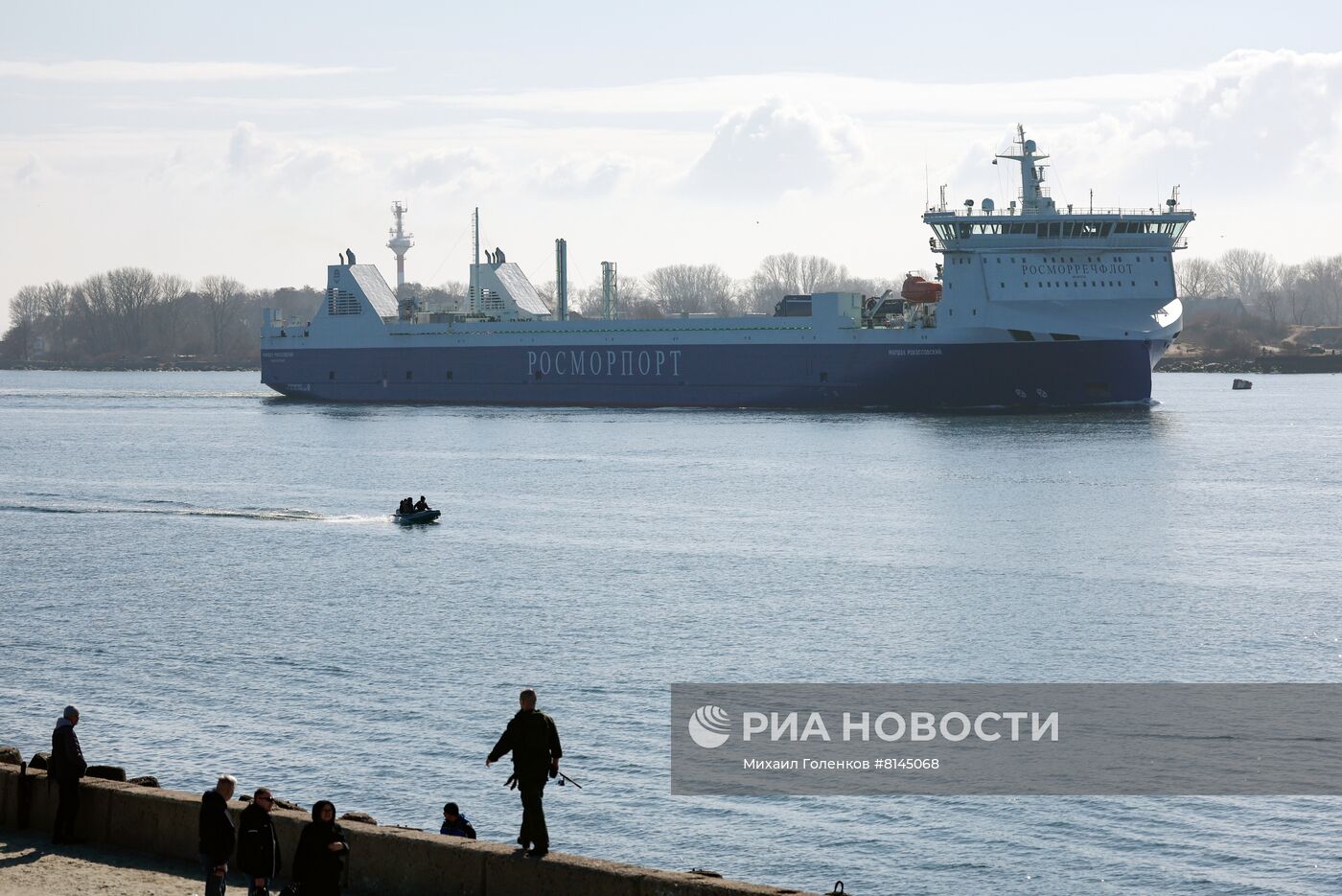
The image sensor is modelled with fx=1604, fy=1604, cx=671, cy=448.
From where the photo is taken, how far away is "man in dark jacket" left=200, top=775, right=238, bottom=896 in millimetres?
13250

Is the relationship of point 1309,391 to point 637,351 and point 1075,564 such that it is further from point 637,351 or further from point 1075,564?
point 1075,564

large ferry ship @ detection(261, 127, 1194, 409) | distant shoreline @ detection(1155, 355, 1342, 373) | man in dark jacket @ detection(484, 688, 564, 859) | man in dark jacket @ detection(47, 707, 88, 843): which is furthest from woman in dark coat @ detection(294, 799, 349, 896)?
distant shoreline @ detection(1155, 355, 1342, 373)

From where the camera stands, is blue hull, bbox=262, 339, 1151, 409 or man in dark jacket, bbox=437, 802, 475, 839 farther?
blue hull, bbox=262, 339, 1151, 409

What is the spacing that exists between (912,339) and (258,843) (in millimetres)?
71563

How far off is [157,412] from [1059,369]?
62802 millimetres

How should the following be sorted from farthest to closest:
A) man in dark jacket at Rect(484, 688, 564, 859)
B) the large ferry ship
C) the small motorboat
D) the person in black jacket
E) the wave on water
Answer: the large ferry ship → the wave on water → the small motorboat → man in dark jacket at Rect(484, 688, 564, 859) → the person in black jacket

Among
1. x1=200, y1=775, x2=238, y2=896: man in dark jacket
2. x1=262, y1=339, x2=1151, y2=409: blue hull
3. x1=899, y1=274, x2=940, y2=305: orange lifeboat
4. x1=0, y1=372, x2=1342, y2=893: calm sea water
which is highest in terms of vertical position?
x1=899, y1=274, x2=940, y2=305: orange lifeboat

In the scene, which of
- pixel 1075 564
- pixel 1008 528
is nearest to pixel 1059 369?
pixel 1008 528

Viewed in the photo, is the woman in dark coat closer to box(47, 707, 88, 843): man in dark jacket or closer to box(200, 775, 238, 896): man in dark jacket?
box(200, 775, 238, 896): man in dark jacket

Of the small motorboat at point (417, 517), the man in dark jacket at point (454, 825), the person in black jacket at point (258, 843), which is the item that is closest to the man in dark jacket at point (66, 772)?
the person in black jacket at point (258, 843)

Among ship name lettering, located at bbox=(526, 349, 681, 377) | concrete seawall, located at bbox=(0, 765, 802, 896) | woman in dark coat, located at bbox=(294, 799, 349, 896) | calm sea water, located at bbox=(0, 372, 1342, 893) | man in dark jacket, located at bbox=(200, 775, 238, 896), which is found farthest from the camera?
ship name lettering, located at bbox=(526, 349, 681, 377)

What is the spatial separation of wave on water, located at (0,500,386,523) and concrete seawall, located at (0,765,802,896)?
33.0 metres

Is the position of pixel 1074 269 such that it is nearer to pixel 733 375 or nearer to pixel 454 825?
pixel 733 375

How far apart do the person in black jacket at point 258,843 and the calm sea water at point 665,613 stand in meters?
6.78
